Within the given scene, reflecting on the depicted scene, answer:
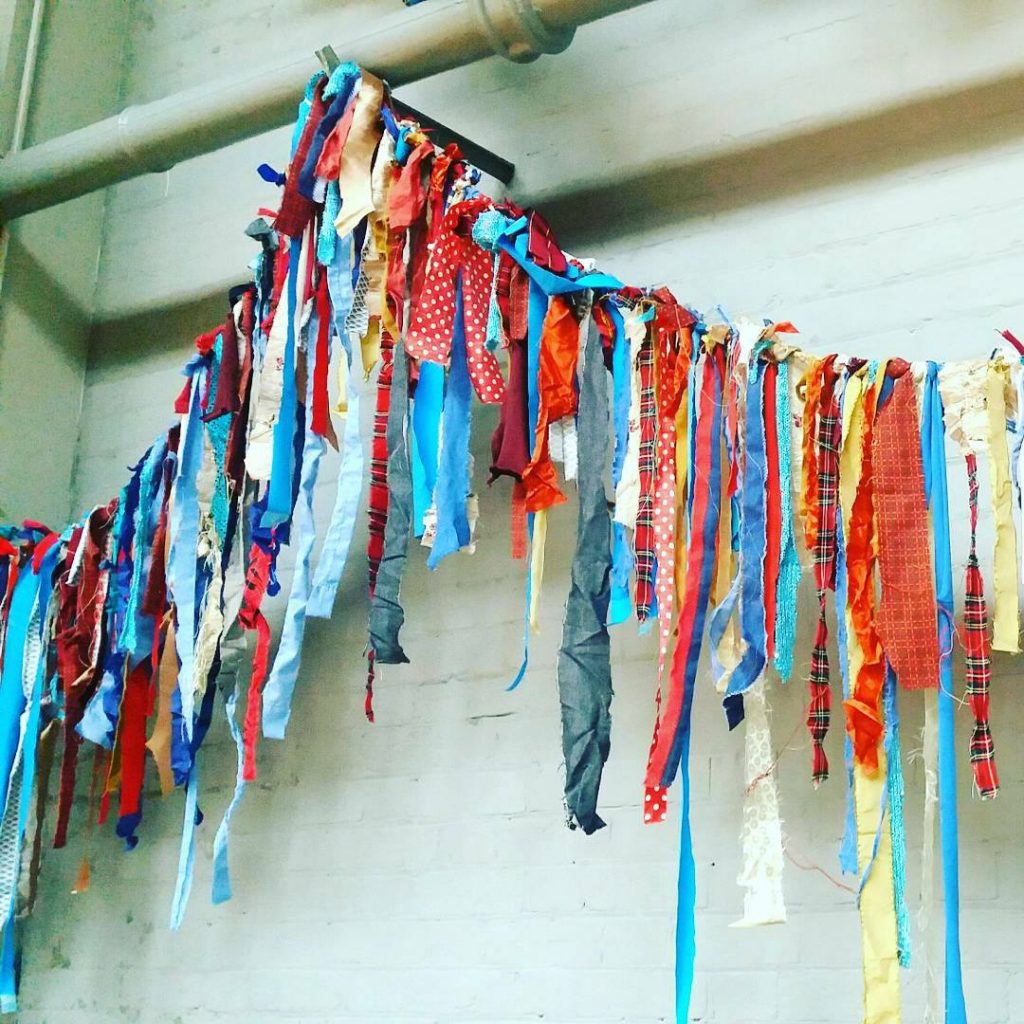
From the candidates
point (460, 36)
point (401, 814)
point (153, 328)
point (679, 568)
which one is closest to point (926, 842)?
point (679, 568)

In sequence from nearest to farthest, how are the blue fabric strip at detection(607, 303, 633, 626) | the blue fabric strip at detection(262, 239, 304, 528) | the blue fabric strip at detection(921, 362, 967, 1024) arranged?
the blue fabric strip at detection(921, 362, 967, 1024)
the blue fabric strip at detection(607, 303, 633, 626)
the blue fabric strip at detection(262, 239, 304, 528)

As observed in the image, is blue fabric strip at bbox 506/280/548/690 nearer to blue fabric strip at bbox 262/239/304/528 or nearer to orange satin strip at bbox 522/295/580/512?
orange satin strip at bbox 522/295/580/512

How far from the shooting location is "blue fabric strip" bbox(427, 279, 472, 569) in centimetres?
214

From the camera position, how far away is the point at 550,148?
282 centimetres

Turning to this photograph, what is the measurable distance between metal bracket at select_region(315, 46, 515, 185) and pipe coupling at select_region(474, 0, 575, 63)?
171 millimetres

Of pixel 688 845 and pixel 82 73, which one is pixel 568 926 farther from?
pixel 82 73

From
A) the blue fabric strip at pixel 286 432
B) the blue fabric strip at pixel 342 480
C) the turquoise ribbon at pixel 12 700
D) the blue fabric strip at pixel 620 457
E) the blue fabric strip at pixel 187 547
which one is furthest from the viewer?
the turquoise ribbon at pixel 12 700

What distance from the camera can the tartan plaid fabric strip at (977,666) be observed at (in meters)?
1.83

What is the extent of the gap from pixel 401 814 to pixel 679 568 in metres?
0.85

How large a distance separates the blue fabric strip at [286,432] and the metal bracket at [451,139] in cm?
30

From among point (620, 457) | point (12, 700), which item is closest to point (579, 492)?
point (620, 457)

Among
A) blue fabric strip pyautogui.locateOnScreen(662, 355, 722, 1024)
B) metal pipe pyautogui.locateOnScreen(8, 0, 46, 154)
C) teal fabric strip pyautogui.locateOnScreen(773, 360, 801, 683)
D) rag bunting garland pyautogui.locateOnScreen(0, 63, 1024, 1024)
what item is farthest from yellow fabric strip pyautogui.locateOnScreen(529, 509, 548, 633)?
metal pipe pyautogui.locateOnScreen(8, 0, 46, 154)

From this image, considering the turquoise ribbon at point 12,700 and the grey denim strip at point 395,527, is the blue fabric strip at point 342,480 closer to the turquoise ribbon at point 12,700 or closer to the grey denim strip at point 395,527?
the grey denim strip at point 395,527

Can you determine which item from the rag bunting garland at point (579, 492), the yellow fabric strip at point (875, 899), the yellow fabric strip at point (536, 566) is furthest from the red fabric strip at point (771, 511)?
the yellow fabric strip at point (536, 566)
